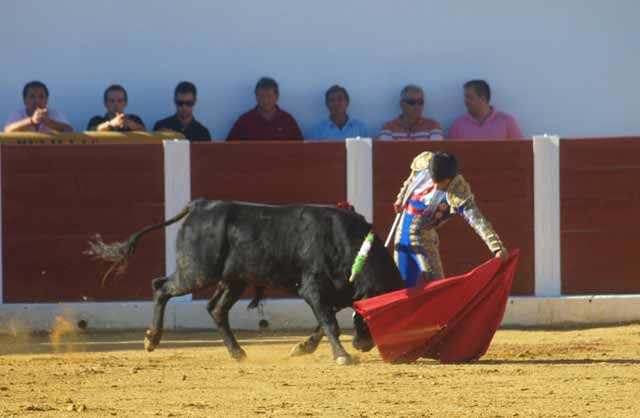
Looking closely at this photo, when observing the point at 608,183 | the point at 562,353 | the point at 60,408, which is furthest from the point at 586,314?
the point at 60,408

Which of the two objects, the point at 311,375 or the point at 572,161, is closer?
the point at 311,375

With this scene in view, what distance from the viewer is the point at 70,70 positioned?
1201cm

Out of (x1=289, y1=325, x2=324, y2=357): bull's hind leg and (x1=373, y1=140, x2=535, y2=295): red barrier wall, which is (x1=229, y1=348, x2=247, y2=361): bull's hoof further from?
(x1=373, y1=140, x2=535, y2=295): red barrier wall

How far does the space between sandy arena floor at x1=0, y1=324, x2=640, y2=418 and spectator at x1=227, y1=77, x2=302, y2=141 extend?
82.9 inches

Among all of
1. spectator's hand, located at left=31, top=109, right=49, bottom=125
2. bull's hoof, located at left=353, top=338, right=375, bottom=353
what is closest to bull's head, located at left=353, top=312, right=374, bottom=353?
bull's hoof, located at left=353, top=338, right=375, bottom=353

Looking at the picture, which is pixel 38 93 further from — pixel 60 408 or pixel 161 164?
pixel 60 408

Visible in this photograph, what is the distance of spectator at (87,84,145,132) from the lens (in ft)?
37.0

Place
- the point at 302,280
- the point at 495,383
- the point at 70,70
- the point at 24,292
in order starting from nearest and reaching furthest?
the point at 495,383 → the point at 302,280 → the point at 24,292 → the point at 70,70

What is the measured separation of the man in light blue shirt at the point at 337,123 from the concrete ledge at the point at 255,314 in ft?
4.71

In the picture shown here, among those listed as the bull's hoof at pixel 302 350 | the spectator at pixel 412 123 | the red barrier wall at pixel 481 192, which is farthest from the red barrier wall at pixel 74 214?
the bull's hoof at pixel 302 350

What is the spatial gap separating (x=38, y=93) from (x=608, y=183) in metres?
4.10

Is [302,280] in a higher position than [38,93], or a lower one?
lower

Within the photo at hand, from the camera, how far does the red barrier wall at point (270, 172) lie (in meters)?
11.2

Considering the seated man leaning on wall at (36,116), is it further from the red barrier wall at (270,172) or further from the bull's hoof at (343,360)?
the bull's hoof at (343,360)
